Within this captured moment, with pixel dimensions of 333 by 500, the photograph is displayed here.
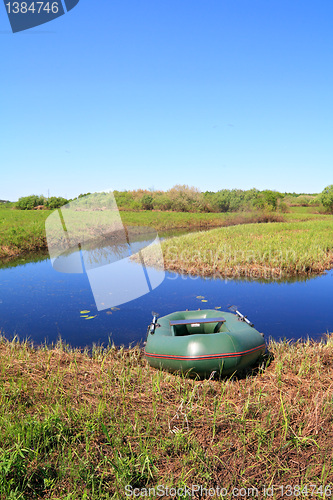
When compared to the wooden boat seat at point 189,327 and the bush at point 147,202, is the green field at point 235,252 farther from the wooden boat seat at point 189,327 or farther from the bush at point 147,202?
the bush at point 147,202

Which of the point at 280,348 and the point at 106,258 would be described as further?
the point at 106,258

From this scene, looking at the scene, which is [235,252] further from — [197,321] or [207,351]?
[207,351]

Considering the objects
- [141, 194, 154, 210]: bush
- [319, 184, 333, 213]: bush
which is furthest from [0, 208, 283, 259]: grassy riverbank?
[319, 184, 333, 213]: bush

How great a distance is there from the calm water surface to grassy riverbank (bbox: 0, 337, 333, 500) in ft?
5.85

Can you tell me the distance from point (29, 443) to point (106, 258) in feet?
36.0

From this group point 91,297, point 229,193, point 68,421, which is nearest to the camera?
point 68,421

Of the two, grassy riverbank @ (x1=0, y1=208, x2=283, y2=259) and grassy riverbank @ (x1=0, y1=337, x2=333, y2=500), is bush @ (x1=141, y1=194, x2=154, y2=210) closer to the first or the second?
grassy riverbank @ (x1=0, y1=208, x2=283, y2=259)

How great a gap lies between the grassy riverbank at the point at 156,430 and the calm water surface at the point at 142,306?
1783 mm

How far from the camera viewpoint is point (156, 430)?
3270mm

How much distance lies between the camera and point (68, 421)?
325cm

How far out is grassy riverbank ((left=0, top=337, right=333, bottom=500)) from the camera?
2.72 m

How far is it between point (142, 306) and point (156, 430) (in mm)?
4772

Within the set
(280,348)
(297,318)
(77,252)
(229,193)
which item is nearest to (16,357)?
(280,348)

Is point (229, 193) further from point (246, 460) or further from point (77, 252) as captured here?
point (246, 460)
